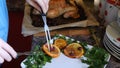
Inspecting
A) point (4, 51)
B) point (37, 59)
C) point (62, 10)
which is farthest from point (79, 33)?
point (4, 51)

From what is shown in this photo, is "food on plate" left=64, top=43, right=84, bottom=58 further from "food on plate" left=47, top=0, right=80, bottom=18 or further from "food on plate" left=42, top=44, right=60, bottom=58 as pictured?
"food on plate" left=47, top=0, right=80, bottom=18

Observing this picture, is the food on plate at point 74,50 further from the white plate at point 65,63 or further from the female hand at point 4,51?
the female hand at point 4,51

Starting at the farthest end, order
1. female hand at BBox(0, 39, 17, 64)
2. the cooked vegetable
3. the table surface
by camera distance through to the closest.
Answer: the table surface, the cooked vegetable, female hand at BBox(0, 39, 17, 64)

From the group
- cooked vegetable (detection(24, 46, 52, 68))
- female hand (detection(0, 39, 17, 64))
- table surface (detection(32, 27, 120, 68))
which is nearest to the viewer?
female hand (detection(0, 39, 17, 64))

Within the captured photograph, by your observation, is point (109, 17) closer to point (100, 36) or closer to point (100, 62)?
point (100, 36)

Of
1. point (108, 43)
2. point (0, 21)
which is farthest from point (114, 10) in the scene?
point (0, 21)

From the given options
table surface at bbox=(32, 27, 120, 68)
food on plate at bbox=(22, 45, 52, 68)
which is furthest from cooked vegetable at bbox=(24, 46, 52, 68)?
table surface at bbox=(32, 27, 120, 68)
